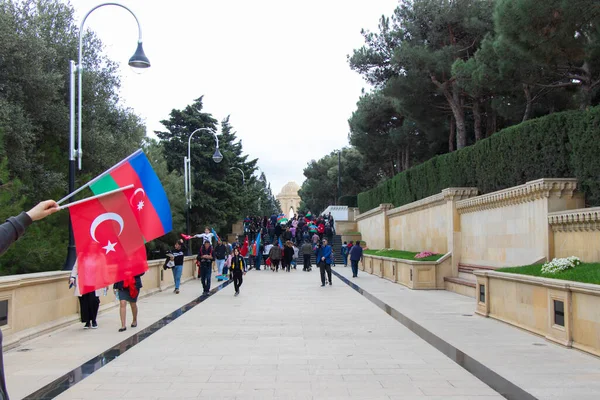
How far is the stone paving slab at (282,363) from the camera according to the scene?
20.9 feet

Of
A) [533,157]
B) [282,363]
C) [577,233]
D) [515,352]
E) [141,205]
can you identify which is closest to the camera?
[141,205]

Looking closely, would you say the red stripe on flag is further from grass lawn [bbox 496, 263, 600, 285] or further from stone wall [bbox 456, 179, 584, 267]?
stone wall [bbox 456, 179, 584, 267]

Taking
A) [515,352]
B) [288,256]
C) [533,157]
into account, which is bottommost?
[515,352]

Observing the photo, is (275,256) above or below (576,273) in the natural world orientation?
below

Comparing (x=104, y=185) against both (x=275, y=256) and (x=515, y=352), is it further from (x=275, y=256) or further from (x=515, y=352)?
(x=275, y=256)

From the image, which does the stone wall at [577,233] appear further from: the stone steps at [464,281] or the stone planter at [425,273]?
the stone planter at [425,273]

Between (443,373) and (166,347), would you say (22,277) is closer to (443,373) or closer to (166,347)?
(166,347)

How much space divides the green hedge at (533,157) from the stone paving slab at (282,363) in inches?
221

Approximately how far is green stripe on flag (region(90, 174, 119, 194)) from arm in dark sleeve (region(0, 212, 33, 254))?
425 cm

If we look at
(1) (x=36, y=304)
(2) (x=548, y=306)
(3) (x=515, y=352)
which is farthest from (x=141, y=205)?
(2) (x=548, y=306)

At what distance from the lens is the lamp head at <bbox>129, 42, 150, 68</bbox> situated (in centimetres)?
1414

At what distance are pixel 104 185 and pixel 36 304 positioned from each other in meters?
3.69

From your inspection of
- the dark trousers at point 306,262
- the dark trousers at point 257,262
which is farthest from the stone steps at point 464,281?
the dark trousers at point 257,262

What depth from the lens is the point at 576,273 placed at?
9859 mm
